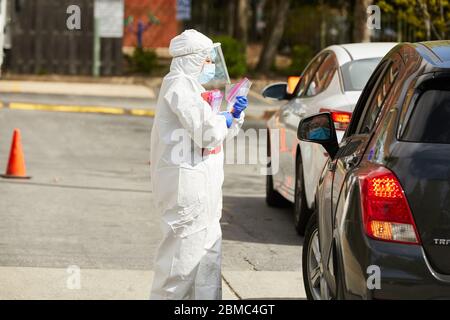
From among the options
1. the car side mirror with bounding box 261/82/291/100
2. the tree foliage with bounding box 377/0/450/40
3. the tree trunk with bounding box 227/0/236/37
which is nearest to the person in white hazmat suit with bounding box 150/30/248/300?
the car side mirror with bounding box 261/82/291/100

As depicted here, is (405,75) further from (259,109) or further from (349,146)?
(259,109)

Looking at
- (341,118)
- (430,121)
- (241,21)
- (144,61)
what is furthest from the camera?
(241,21)

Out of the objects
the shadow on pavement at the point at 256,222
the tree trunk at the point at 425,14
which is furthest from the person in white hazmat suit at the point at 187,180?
the tree trunk at the point at 425,14

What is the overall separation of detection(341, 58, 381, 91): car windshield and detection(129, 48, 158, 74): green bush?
20606 millimetres

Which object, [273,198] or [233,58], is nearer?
[273,198]

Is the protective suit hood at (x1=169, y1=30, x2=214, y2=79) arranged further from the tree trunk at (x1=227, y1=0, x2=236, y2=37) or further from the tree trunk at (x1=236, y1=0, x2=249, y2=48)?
the tree trunk at (x1=227, y1=0, x2=236, y2=37)

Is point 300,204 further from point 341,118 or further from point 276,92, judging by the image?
point 276,92

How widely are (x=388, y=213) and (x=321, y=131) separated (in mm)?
1700

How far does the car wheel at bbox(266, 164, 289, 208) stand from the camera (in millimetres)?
12719

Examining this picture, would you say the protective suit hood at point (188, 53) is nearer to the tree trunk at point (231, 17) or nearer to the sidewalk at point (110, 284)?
the sidewalk at point (110, 284)

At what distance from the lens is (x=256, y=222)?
11.9 metres

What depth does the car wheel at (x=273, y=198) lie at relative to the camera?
12719 mm

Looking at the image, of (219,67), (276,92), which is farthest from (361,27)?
(219,67)
